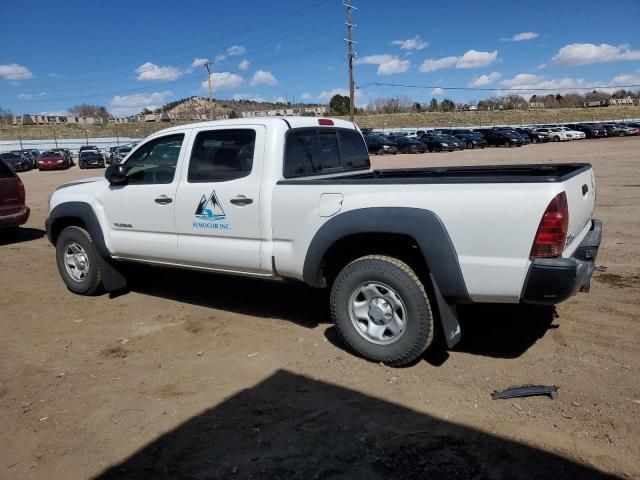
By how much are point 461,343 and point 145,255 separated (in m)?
3.22

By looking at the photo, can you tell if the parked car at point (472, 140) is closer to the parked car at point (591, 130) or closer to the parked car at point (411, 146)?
the parked car at point (411, 146)

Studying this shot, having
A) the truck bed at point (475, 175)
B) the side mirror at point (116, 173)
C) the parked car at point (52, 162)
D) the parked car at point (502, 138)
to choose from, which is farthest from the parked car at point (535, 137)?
the side mirror at point (116, 173)

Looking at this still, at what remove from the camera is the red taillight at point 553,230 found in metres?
3.34

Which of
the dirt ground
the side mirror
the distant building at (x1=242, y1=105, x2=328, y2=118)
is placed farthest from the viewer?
the distant building at (x1=242, y1=105, x2=328, y2=118)

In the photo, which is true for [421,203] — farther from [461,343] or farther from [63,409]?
[63,409]

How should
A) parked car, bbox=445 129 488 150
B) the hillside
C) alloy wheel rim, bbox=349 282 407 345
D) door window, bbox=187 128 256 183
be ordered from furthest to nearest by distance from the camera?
the hillside, parked car, bbox=445 129 488 150, door window, bbox=187 128 256 183, alloy wheel rim, bbox=349 282 407 345

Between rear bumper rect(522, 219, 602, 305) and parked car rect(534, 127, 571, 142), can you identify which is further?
parked car rect(534, 127, 571, 142)

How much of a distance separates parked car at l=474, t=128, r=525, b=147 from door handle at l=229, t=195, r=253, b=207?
1811 inches

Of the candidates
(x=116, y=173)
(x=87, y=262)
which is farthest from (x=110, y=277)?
(x=116, y=173)

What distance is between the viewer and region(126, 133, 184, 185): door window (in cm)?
522

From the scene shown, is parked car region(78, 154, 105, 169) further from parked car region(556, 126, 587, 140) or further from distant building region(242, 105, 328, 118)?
parked car region(556, 126, 587, 140)

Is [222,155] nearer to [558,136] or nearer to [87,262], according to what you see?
[87,262]

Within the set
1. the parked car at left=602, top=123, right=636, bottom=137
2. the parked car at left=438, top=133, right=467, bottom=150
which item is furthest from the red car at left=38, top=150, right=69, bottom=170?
the parked car at left=602, top=123, right=636, bottom=137

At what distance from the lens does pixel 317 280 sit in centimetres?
436
